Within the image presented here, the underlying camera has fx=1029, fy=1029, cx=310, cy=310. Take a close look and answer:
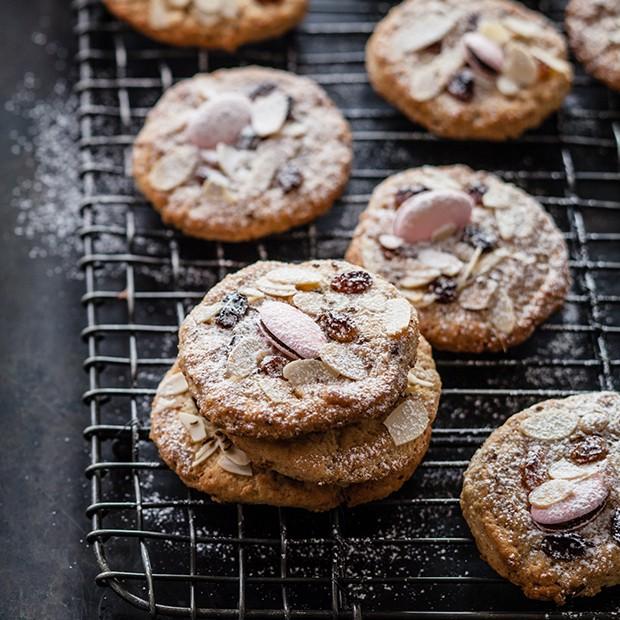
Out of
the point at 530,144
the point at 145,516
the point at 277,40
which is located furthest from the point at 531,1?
the point at 145,516

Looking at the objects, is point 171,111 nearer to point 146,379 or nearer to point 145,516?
point 146,379

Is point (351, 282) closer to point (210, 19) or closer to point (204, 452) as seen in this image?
point (204, 452)

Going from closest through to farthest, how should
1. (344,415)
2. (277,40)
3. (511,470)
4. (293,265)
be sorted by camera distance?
(344,415) < (511,470) < (293,265) < (277,40)

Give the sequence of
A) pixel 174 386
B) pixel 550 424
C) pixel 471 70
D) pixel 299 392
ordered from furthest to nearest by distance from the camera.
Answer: pixel 471 70 → pixel 174 386 → pixel 550 424 → pixel 299 392

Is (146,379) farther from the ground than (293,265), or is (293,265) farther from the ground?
(293,265)

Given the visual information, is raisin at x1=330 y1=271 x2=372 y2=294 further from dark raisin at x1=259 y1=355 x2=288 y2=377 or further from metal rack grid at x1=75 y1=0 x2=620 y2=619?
metal rack grid at x1=75 y1=0 x2=620 y2=619

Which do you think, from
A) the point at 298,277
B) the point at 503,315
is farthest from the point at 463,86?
the point at 298,277

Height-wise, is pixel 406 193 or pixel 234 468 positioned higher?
pixel 406 193

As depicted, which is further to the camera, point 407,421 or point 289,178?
point 289,178
